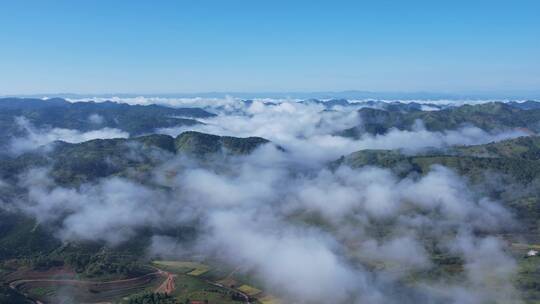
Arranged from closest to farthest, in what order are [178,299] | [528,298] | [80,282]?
[178,299], [528,298], [80,282]

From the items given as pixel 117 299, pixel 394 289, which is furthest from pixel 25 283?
pixel 394 289

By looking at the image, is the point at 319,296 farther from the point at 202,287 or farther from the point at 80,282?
the point at 80,282

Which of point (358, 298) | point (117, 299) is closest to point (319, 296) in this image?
point (358, 298)

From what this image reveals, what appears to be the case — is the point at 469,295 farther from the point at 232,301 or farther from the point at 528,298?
the point at 232,301

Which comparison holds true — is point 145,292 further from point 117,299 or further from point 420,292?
point 420,292

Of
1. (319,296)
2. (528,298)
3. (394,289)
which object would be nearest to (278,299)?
(319,296)

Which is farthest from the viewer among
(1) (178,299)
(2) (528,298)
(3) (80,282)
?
(3) (80,282)

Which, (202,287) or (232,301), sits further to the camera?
(202,287)

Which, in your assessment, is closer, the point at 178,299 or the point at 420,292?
the point at 178,299
